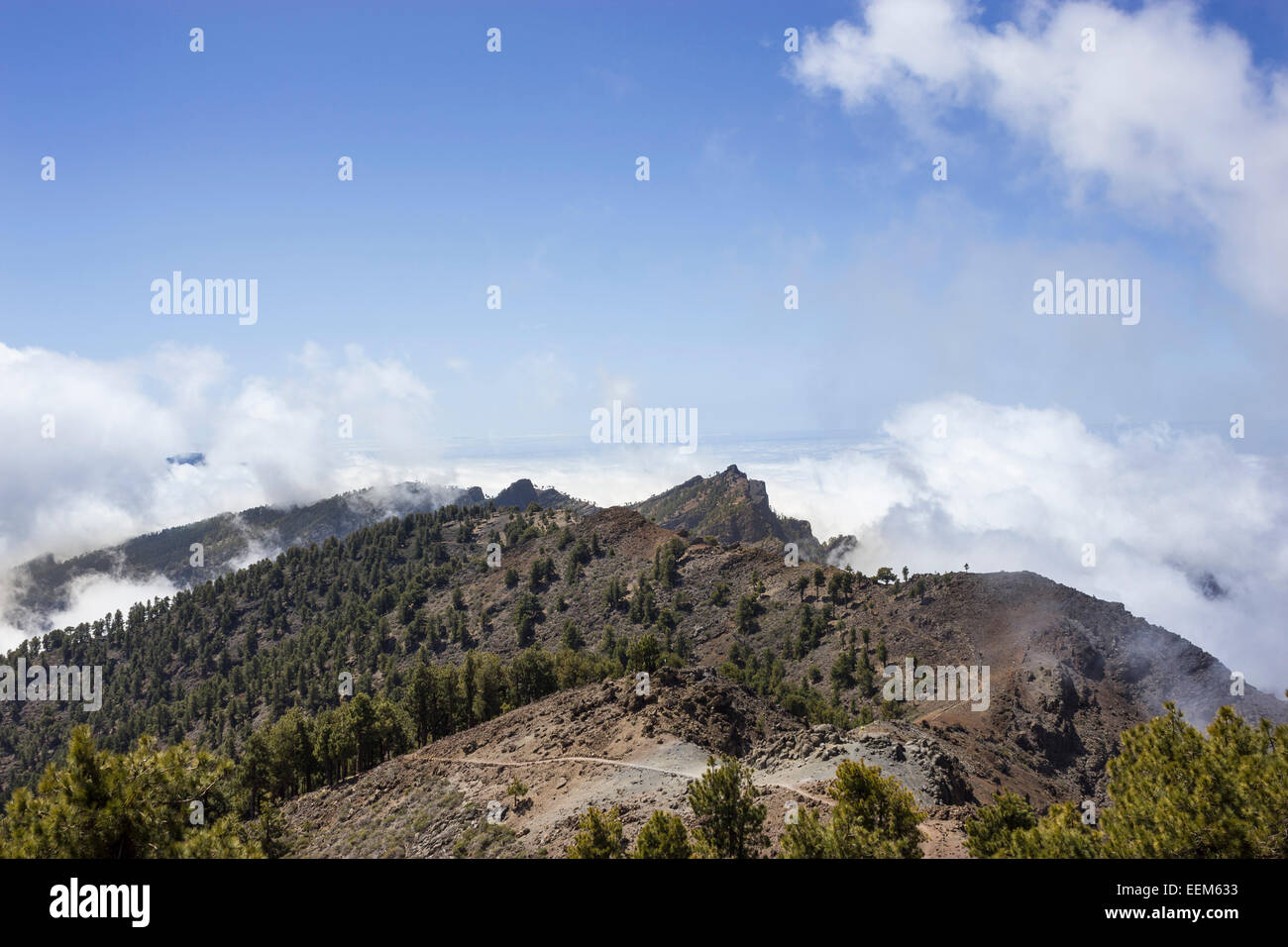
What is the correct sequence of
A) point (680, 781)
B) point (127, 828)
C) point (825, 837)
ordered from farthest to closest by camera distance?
point (680, 781) → point (825, 837) → point (127, 828)

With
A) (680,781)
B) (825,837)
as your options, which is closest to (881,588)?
(680,781)

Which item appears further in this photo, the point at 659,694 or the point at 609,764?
the point at 659,694

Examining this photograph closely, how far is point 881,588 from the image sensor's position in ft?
451

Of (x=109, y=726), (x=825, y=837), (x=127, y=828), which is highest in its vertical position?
(x=127, y=828)

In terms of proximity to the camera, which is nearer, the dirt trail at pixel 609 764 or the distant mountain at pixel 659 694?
the dirt trail at pixel 609 764

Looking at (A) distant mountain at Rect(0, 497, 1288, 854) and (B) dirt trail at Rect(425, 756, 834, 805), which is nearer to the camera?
(B) dirt trail at Rect(425, 756, 834, 805)

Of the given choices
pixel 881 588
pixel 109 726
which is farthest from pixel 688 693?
pixel 109 726

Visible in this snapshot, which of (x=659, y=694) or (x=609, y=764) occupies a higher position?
(x=659, y=694)

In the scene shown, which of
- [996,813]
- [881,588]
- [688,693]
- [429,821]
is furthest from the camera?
[881,588]

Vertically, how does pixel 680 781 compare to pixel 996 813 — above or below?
below
